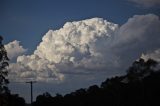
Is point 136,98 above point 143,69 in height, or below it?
below

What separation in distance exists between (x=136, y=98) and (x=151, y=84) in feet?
20.9

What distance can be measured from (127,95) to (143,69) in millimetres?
7875

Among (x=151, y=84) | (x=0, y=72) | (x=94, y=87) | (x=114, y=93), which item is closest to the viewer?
(x=0, y=72)

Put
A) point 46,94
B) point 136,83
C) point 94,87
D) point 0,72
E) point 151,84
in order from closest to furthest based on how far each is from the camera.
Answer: point 0,72 < point 151,84 < point 136,83 < point 94,87 < point 46,94

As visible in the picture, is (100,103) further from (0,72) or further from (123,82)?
(0,72)

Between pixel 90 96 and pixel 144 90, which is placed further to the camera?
pixel 90 96

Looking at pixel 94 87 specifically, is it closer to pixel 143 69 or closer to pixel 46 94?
pixel 46 94

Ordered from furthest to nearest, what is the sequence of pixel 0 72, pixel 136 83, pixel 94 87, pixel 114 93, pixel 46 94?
pixel 46 94 → pixel 94 87 → pixel 114 93 → pixel 136 83 → pixel 0 72

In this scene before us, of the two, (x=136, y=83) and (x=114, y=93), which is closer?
(x=136, y=83)

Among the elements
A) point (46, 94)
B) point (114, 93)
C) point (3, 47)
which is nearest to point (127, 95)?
point (114, 93)

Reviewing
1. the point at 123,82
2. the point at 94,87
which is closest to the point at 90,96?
the point at 94,87

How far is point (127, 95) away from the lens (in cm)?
9950

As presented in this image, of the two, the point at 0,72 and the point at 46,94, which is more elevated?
the point at 46,94

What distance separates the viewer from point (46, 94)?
16012 cm
